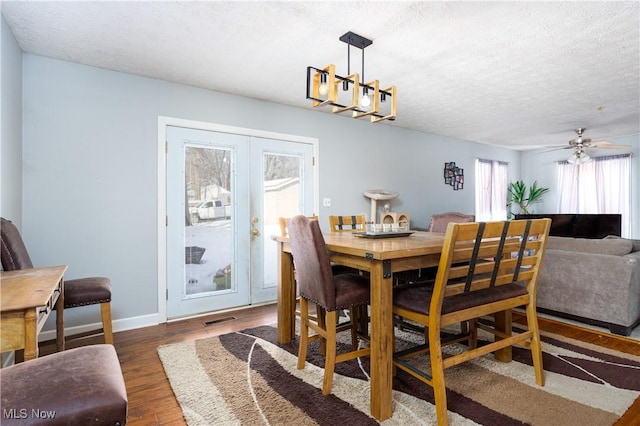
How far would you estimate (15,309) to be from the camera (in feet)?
3.45

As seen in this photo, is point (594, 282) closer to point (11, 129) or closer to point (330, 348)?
point (330, 348)

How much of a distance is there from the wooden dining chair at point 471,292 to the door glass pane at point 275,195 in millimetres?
2277

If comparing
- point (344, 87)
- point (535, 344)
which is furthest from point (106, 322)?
point (535, 344)

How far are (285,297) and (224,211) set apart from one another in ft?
4.68

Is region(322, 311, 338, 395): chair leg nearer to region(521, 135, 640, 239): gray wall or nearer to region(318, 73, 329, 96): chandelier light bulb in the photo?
region(318, 73, 329, 96): chandelier light bulb

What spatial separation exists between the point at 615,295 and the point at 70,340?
4442mm

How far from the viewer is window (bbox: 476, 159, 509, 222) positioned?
6.50m

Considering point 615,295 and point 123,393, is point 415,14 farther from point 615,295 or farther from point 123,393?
point 615,295

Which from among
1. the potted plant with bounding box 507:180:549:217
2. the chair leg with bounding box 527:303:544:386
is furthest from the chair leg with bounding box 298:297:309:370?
the potted plant with bounding box 507:180:549:217

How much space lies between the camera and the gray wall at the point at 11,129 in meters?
2.16

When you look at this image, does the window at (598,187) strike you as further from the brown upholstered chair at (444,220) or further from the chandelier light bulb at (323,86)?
the chandelier light bulb at (323,86)

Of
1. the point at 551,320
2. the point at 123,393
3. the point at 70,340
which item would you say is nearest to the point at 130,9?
the point at 123,393

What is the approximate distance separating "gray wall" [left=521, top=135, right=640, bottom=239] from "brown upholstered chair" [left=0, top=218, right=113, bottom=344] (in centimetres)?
774

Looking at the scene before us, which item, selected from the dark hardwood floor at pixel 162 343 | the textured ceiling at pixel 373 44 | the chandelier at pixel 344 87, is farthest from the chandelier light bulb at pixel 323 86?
the dark hardwood floor at pixel 162 343
